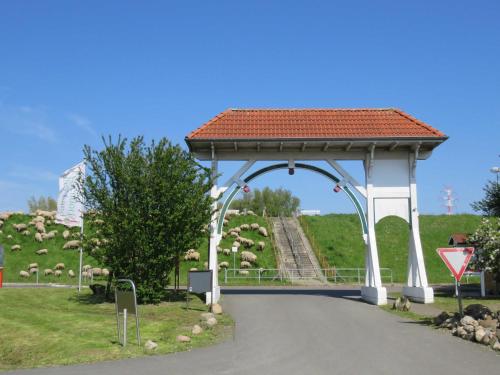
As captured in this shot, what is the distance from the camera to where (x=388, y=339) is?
37.6 feet

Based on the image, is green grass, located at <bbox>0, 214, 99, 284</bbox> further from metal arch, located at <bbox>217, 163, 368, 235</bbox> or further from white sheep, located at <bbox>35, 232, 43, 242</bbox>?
metal arch, located at <bbox>217, 163, 368, 235</bbox>

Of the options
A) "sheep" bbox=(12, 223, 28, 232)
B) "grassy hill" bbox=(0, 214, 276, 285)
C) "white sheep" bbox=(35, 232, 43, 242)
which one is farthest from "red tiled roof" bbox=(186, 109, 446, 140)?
"sheep" bbox=(12, 223, 28, 232)

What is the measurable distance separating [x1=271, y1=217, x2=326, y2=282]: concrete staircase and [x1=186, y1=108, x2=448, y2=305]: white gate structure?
1438 cm

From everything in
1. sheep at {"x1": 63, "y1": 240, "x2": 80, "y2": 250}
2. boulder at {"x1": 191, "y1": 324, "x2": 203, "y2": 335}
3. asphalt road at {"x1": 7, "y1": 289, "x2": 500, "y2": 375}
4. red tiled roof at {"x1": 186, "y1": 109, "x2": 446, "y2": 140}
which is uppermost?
red tiled roof at {"x1": 186, "y1": 109, "x2": 446, "y2": 140}

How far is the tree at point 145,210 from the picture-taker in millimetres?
17250

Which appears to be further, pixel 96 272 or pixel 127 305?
pixel 96 272

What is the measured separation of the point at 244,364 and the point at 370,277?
12448 millimetres

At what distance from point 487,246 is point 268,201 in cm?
8225

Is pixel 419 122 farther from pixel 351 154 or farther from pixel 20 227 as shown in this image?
pixel 20 227

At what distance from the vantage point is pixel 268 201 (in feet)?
311

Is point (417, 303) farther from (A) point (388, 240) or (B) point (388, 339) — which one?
(A) point (388, 240)

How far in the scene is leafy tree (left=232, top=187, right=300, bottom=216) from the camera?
9338 centimetres

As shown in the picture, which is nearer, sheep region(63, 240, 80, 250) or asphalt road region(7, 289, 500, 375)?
asphalt road region(7, 289, 500, 375)

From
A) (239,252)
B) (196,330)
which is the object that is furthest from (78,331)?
(239,252)
